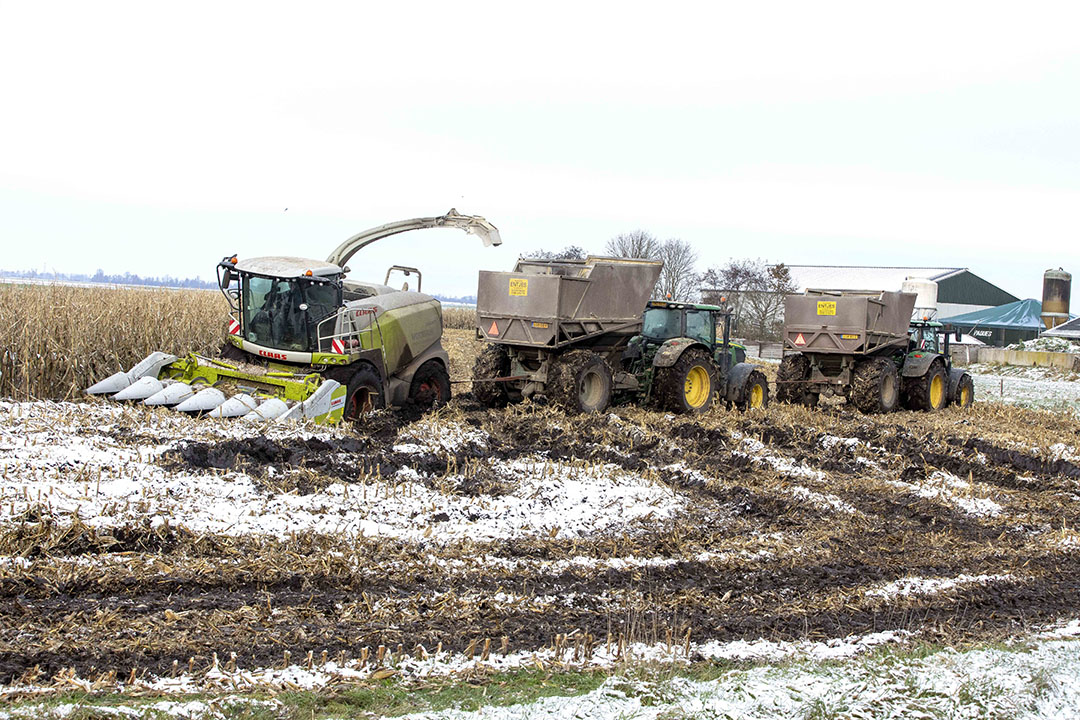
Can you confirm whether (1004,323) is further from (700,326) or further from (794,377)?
(700,326)

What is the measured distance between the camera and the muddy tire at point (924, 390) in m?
18.3

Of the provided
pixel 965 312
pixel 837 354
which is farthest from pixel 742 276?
pixel 837 354

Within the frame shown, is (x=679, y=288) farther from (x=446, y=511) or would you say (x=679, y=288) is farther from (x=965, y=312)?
(x=446, y=511)

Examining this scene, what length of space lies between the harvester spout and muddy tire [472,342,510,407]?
2154 mm

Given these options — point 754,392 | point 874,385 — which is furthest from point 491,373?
point 874,385

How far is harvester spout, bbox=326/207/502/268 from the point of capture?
16.0 metres

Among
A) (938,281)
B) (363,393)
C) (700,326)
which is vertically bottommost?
(363,393)

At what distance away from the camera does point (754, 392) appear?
16875 mm

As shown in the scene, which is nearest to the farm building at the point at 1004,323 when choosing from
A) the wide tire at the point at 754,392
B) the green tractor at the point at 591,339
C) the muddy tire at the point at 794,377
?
the muddy tire at the point at 794,377

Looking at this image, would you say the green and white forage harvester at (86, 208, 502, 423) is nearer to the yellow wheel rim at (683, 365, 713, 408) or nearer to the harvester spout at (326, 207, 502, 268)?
the harvester spout at (326, 207, 502, 268)

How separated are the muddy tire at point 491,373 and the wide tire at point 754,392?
434 centimetres

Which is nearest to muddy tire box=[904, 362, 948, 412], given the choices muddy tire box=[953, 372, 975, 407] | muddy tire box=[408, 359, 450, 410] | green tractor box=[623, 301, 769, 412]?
muddy tire box=[953, 372, 975, 407]

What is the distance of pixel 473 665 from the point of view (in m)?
5.10

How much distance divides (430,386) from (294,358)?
8.85ft
